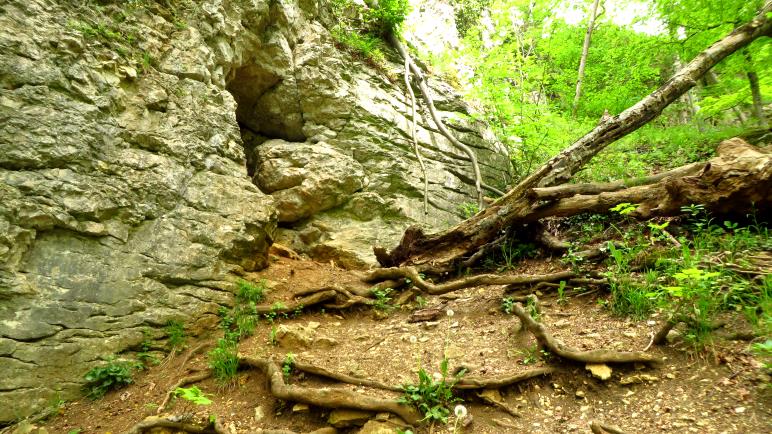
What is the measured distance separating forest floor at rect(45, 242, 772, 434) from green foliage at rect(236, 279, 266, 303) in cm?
62

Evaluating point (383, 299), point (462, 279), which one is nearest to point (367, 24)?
point (383, 299)

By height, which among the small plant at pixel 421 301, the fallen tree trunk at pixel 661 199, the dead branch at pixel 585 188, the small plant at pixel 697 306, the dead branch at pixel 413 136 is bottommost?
the small plant at pixel 697 306

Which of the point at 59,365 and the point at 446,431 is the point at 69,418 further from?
the point at 446,431

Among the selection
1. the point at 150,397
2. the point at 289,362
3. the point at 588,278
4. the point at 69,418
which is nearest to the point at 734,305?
the point at 588,278

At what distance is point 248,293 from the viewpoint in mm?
6055

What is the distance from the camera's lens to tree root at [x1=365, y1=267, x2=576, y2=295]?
5.04 metres

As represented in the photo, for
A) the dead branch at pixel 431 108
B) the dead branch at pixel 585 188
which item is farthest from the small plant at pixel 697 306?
the dead branch at pixel 431 108

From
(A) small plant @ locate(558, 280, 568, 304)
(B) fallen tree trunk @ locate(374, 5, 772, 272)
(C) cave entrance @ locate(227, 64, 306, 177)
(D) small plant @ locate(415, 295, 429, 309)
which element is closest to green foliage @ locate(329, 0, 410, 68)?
(C) cave entrance @ locate(227, 64, 306, 177)

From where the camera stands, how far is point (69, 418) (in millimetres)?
3893

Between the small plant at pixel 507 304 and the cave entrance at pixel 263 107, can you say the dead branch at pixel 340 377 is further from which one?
the cave entrance at pixel 263 107

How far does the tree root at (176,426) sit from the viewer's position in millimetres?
3338

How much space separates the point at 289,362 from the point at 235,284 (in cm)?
257

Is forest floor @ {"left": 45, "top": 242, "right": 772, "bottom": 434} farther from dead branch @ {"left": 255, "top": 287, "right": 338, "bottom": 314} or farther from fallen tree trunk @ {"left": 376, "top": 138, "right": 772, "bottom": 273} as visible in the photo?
fallen tree trunk @ {"left": 376, "top": 138, "right": 772, "bottom": 273}

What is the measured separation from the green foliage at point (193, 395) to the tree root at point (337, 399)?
66 centimetres
